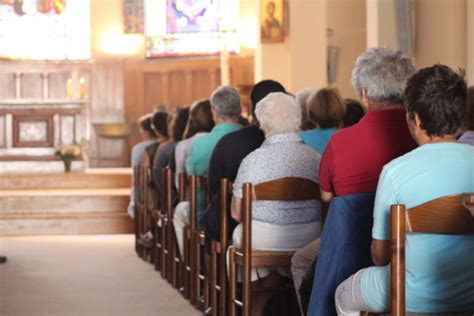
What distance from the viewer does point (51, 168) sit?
44.3 ft

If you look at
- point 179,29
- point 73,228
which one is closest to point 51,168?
point 73,228

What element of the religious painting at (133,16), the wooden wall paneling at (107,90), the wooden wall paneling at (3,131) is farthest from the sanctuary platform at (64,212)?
the religious painting at (133,16)

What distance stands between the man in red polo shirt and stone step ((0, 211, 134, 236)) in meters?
7.30

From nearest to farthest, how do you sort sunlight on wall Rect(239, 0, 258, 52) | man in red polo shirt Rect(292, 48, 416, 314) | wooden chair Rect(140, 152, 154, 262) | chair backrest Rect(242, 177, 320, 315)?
man in red polo shirt Rect(292, 48, 416, 314) < chair backrest Rect(242, 177, 320, 315) < wooden chair Rect(140, 152, 154, 262) < sunlight on wall Rect(239, 0, 258, 52)

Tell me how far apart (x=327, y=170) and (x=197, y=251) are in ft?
8.43

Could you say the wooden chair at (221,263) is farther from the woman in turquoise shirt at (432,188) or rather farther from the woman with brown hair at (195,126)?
the woman in turquoise shirt at (432,188)

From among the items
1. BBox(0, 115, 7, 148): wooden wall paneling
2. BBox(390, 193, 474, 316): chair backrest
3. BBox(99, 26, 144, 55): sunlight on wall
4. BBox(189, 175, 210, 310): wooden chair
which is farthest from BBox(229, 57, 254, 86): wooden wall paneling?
BBox(390, 193, 474, 316): chair backrest

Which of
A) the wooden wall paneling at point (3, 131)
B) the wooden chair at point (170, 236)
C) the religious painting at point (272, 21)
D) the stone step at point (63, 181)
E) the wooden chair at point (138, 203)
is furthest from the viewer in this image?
the wooden wall paneling at point (3, 131)

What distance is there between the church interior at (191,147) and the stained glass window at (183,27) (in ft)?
0.09

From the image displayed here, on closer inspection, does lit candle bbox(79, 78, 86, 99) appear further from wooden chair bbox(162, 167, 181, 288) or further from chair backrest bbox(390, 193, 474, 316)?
chair backrest bbox(390, 193, 474, 316)

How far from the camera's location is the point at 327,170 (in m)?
3.96

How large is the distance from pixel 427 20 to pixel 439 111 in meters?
6.46

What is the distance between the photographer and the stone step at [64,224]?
36.3 ft

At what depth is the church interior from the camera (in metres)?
3.99
